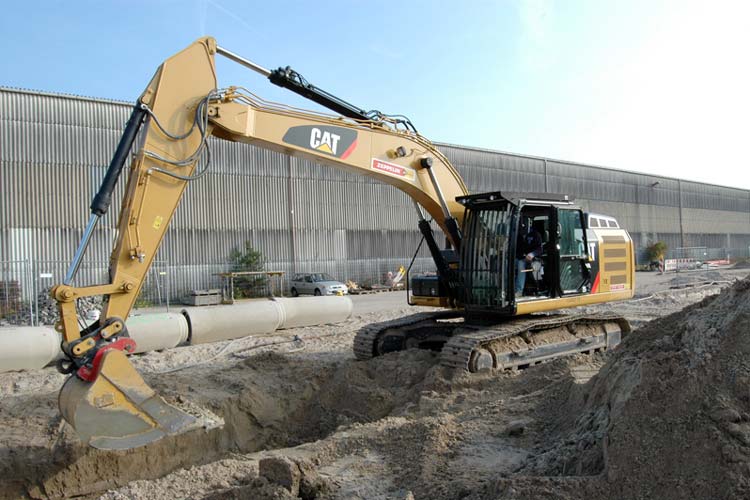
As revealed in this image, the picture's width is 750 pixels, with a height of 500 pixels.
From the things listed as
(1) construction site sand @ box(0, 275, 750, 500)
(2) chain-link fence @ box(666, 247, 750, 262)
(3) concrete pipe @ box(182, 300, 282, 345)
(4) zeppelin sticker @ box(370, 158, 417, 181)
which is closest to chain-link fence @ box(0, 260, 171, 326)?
(3) concrete pipe @ box(182, 300, 282, 345)

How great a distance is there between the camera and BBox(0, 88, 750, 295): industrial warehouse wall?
23141 millimetres

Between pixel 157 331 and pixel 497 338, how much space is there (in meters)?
6.62

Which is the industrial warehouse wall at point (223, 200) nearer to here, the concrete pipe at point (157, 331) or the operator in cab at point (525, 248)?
the concrete pipe at point (157, 331)

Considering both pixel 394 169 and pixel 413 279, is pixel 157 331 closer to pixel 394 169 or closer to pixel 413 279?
pixel 413 279

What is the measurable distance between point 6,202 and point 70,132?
3.79m

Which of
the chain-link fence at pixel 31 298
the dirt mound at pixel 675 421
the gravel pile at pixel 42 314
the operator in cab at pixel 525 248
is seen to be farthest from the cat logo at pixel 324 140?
the gravel pile at pixel 42 314

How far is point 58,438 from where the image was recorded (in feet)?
20.0

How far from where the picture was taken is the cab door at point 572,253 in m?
8.32

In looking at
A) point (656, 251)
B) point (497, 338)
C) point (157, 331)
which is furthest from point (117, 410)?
point (656, 251)

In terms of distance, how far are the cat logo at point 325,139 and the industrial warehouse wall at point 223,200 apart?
41.4 ft

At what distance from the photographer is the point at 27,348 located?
9508 millimetres

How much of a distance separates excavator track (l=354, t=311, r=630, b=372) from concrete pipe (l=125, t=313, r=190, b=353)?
4.23 meters

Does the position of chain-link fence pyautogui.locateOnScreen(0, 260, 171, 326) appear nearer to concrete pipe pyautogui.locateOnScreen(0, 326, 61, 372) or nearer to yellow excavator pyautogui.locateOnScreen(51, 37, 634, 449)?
concrete pipe pyautogui.locateOnScreen(0, 326, 61, 372)

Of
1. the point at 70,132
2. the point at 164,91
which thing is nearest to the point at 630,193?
the point at 70,132
